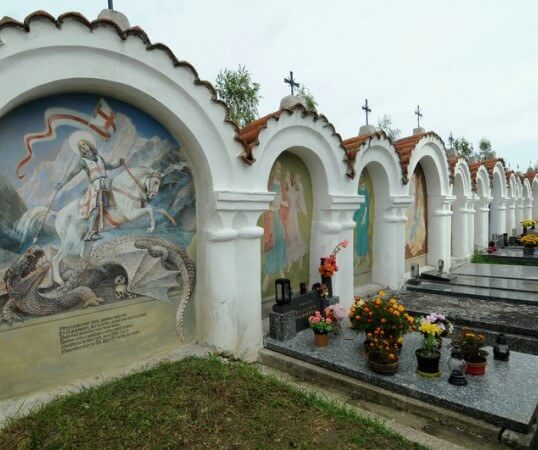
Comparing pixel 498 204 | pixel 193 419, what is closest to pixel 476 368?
pixel 193 419

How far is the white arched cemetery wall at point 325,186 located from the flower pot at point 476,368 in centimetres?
318

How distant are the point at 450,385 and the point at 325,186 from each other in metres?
4.37

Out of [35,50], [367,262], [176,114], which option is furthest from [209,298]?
[367,262]

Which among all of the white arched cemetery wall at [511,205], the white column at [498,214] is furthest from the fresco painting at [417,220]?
the white arched cemetery wall at [511,205]

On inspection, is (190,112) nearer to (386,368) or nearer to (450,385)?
(386,368)

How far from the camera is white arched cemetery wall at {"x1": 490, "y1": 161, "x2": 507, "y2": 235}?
1959 centimetres

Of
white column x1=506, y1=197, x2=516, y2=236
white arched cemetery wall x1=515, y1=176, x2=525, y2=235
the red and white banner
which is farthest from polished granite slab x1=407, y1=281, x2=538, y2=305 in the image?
white arched cemetery wall x1=515, y1=176, x2=525, y2=235

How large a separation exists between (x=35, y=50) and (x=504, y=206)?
72.0 feet

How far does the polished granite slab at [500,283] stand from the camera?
10080mm

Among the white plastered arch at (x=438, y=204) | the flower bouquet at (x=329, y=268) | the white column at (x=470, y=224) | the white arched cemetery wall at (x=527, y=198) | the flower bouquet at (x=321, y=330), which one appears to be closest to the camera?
the flower bouquet at (x=321, y=330)

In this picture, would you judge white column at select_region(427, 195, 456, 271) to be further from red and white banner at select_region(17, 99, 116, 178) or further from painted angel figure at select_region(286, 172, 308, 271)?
red and white banner at select_region(17, 99, 116, 178)

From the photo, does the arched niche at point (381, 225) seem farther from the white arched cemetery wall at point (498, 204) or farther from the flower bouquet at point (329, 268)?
the white arched cemetery wall at point (498, 204)

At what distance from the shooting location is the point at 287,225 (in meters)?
7.84

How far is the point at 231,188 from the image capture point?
19.9 feet
